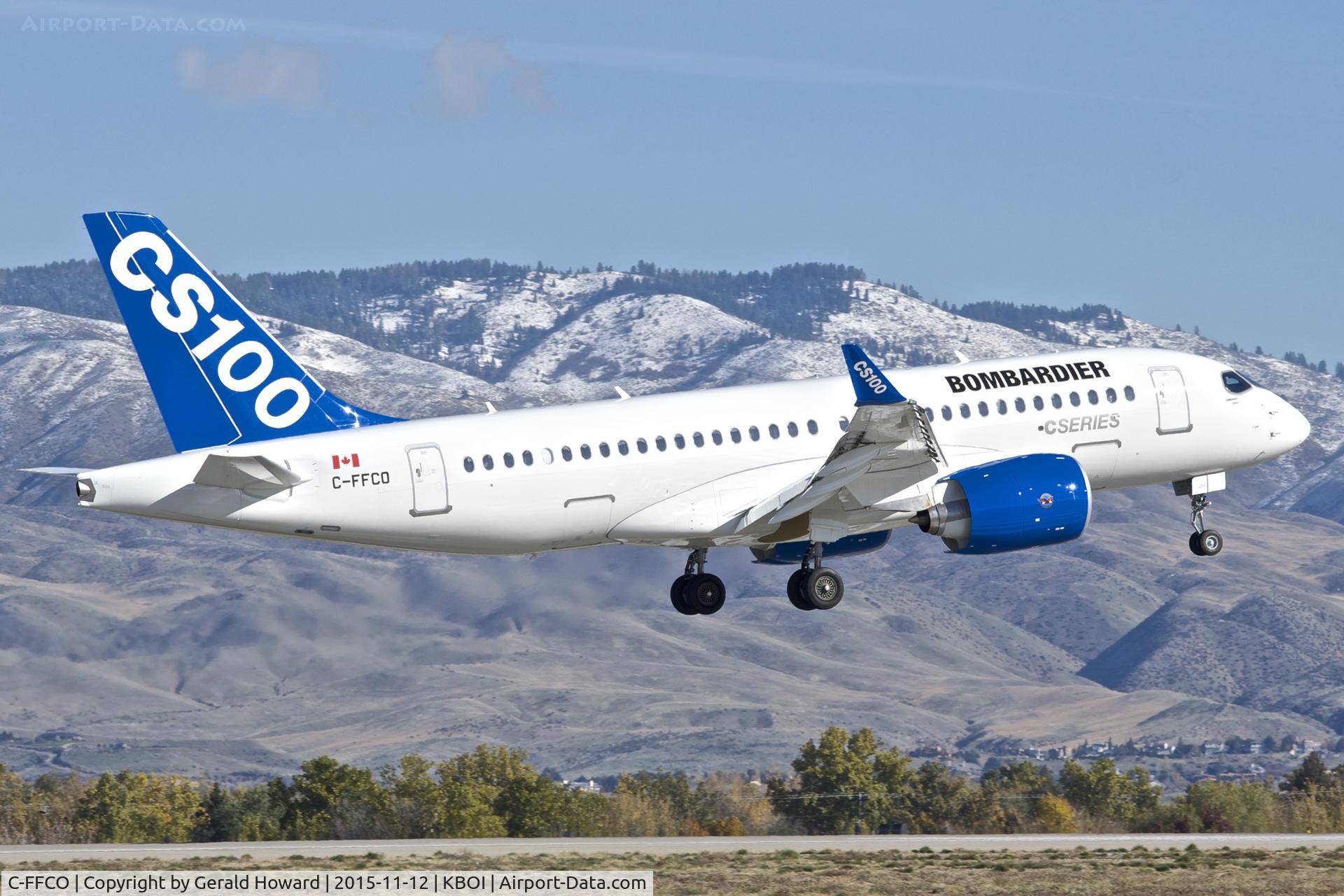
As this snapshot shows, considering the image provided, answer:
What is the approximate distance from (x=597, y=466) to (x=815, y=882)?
1291cm

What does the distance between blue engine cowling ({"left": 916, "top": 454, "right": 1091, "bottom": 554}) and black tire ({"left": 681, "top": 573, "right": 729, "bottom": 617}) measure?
6.51m

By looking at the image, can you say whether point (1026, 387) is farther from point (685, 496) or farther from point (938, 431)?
point (685, 496)

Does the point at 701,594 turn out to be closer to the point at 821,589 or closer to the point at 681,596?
the point at 681,596

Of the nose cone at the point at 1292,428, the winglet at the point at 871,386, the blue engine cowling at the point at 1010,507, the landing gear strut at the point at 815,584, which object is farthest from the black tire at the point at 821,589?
the nose cone at the point at 1292,428

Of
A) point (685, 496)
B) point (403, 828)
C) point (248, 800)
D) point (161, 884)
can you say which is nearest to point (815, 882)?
point (685, 496)

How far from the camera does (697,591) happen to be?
56.9 m

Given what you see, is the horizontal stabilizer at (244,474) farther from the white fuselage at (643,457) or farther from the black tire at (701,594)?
the black tire at (701,594)

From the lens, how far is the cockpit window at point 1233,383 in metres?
59.9

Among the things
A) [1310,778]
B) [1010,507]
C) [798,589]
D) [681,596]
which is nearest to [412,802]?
[681,596]

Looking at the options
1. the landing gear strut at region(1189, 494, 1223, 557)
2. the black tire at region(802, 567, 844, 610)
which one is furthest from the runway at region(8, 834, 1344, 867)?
the black tire at region(802, 567, 844, 610)

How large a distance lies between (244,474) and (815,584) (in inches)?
599

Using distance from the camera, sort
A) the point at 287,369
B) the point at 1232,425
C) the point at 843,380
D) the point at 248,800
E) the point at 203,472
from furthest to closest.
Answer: the point at 248,800 → the point at 1232,425 → the point at 843,380 → the point at 287,369 → the point at 203,472

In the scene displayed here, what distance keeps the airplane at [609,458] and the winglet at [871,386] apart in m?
0.07

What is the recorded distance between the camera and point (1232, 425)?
59.5 meters
